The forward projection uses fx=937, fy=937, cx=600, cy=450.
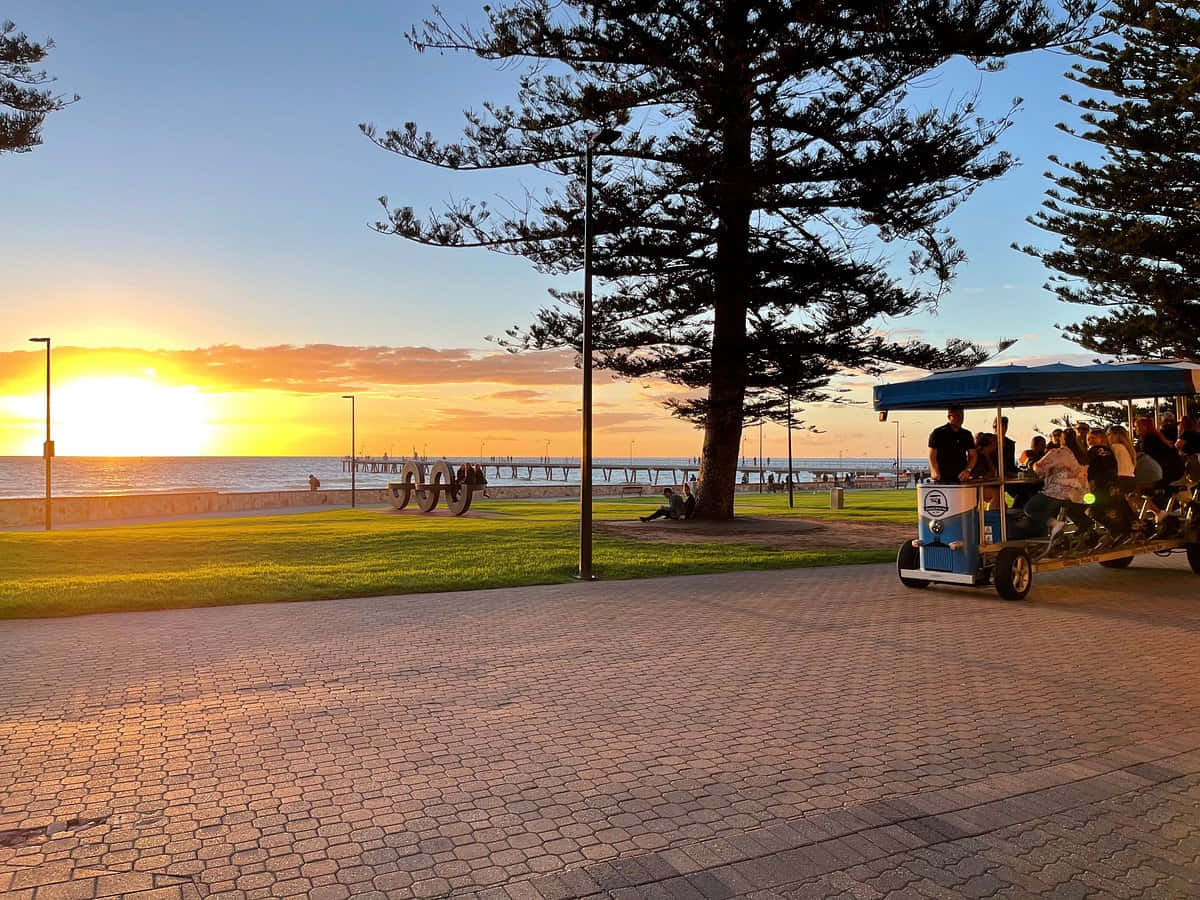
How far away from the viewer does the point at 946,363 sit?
71.2ft

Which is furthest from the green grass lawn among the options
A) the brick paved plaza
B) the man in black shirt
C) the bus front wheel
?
the man in black shirt

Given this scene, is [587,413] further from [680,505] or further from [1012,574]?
[680,505]

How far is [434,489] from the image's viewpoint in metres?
30.4

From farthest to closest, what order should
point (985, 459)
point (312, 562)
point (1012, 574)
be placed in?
point (312, 562), point (985, 459), point (1012, 574)

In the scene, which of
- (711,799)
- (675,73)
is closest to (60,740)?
(711,799)

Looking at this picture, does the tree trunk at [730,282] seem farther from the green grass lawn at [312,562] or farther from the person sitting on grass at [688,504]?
the green grass lawn at [312,562]

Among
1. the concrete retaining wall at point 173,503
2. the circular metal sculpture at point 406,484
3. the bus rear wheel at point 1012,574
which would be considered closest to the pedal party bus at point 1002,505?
the bus rear wheel at point 1012,574

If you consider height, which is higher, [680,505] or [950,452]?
[950,452]

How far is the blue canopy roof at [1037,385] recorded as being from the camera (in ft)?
33.6

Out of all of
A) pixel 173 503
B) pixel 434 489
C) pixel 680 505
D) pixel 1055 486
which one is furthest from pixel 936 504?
pixel 173 503

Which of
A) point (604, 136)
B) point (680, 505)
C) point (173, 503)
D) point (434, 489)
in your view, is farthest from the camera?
point (173, 503)

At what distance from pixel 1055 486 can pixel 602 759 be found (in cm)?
876

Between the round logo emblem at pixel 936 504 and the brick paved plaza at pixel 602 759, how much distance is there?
202cm

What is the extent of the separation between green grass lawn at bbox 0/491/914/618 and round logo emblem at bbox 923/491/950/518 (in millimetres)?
3727
